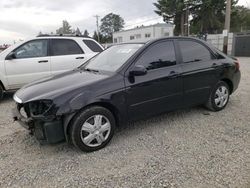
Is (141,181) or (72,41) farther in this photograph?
(72,41)

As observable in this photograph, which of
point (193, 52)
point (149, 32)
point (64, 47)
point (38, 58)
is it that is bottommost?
point (38, 58)

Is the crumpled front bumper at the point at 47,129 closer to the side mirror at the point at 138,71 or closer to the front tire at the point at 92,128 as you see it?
the front tire at the point at 92,128

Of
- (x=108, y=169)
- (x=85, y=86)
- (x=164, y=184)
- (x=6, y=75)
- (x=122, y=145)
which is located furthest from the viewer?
(x=6, y=75)

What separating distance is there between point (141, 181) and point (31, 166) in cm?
144

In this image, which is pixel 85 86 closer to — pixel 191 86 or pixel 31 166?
pixel 31 166

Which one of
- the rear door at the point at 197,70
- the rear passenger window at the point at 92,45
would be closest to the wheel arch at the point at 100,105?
the rear door at the point at 197,70

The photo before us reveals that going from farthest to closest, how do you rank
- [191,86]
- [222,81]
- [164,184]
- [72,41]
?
[72,41] → [222,81] → [191,86] → [164,184]

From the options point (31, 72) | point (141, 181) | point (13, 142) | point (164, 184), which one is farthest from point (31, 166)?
point (31, 72)

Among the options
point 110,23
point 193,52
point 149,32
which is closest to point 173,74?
point 193,52

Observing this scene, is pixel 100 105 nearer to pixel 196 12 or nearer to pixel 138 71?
pixel 138 71

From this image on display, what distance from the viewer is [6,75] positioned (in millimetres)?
6023

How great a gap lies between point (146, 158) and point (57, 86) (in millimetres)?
1597

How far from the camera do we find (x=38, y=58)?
6281mm

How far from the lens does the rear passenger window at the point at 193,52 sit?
14.2ft
